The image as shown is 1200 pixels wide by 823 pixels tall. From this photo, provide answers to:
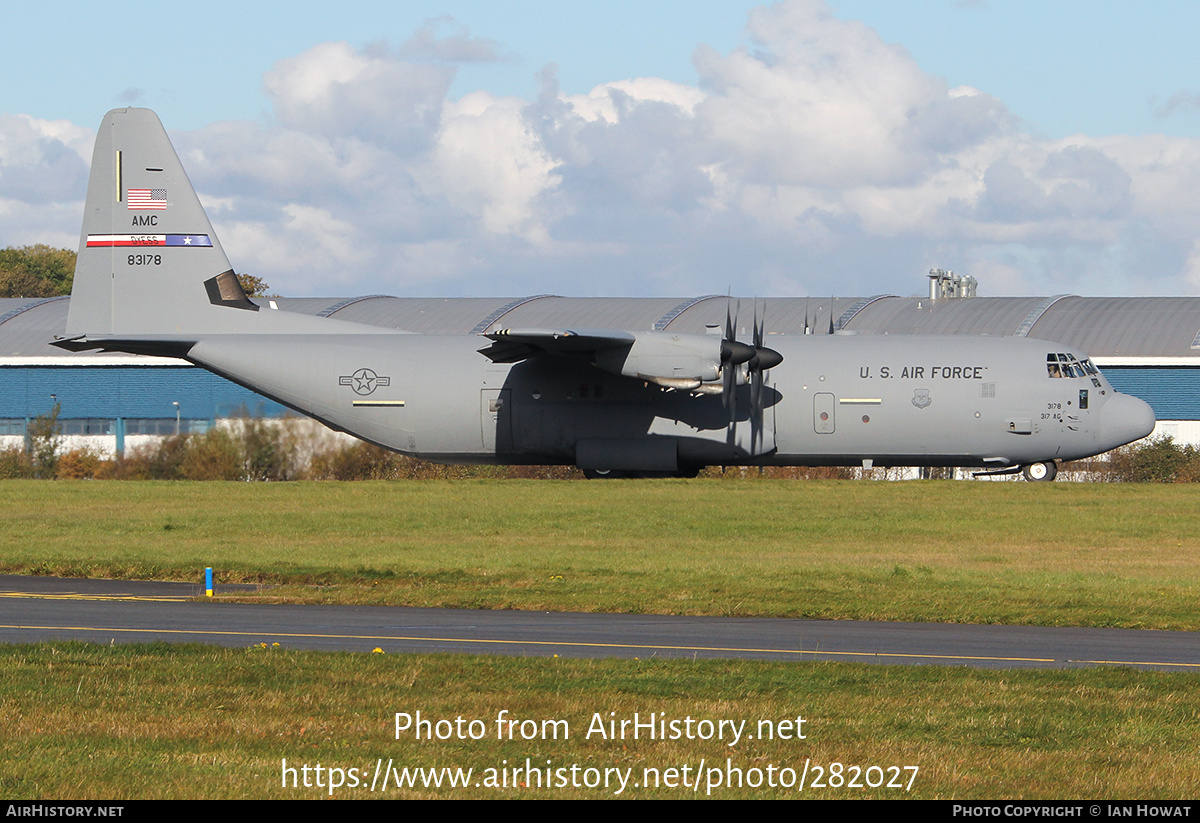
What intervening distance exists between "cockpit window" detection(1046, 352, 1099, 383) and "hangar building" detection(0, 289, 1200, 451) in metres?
15.9

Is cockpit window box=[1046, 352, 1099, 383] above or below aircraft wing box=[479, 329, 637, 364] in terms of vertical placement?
below

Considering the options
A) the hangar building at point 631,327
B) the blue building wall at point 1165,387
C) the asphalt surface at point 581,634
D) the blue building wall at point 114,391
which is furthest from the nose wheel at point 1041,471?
the blue building wall at point 114,391

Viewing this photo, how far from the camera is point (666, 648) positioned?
50.9 ft

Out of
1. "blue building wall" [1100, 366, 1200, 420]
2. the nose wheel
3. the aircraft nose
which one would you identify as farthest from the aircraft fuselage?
"blue building wall" [1100, 366, 1200, 420]

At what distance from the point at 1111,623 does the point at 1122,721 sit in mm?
7369

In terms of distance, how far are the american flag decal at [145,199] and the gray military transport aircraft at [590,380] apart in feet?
0.13

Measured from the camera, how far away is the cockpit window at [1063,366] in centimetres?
3647

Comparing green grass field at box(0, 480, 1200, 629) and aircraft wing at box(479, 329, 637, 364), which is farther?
aircraft wing at box(479, 329, 637, 364)

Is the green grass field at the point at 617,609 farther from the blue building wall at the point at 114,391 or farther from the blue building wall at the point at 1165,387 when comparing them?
the blue building wall at the point at 1165,387

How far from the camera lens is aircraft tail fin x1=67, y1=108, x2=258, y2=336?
38312 millimetres

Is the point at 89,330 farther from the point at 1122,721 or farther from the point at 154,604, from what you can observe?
the point at 1122,721

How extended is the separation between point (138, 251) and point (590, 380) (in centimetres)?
1348

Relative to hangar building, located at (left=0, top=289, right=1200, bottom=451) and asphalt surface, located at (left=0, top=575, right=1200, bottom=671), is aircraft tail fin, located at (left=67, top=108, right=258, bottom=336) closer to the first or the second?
hangar building, located at (left=0, top=289, right=1200, bottom=451)

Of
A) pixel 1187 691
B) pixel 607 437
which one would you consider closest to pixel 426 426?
pixel 607 437
